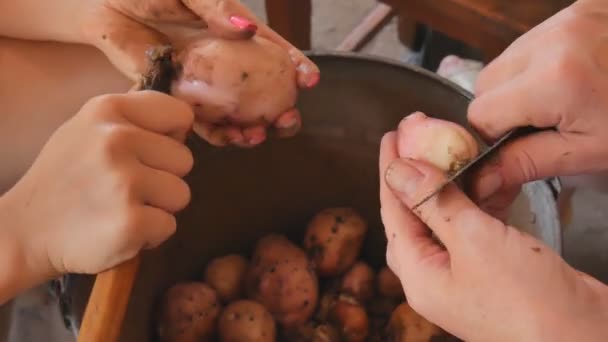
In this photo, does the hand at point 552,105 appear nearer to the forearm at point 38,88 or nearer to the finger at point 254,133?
the finger at point 254,133

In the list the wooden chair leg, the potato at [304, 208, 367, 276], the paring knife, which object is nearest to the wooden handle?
the paring knife

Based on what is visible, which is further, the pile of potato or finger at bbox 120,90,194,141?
the pile of potato

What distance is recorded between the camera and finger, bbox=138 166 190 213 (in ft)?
1.67

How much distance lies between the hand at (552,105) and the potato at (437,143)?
23 mm

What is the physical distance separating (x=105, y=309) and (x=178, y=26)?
0.27 metres

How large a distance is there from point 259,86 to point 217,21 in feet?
0.21

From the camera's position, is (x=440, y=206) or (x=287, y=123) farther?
(x=287, y=123)

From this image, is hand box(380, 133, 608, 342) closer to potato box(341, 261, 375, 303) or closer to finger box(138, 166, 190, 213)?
finger box(138, 166, 190, 213)

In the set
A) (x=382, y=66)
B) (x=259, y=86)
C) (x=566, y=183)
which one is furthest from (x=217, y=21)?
(x=566, y=183)

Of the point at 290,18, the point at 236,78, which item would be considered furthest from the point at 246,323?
the point at 290,18

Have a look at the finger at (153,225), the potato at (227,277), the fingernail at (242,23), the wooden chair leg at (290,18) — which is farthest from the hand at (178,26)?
the wooden chair leg at (290,18)

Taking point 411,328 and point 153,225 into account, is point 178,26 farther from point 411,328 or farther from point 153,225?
point 411,328

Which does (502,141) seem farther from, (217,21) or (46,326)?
(46,326)

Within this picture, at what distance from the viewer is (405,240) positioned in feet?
1.60
